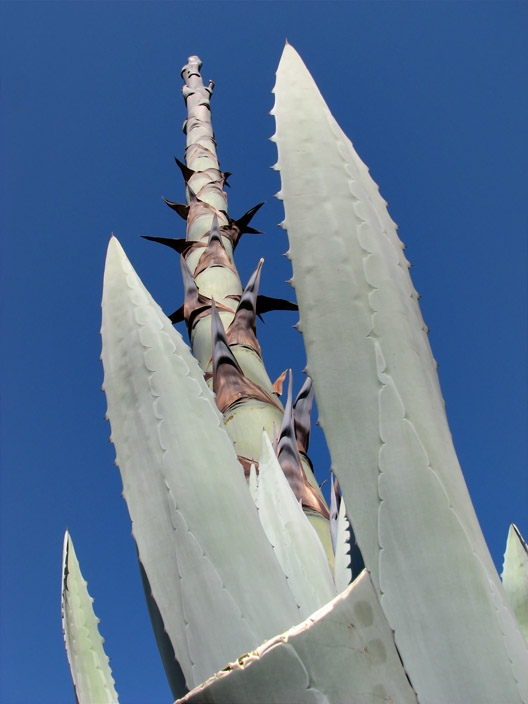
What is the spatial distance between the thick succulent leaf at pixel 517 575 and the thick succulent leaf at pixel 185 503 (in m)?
0.45

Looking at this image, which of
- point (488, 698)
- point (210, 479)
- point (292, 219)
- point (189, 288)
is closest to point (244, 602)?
point (210, 479)

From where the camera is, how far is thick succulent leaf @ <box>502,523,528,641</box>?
0.94 metres

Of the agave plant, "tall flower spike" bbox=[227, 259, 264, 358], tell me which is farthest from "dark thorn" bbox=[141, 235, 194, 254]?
the agave plant

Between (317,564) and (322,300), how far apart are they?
40 cm

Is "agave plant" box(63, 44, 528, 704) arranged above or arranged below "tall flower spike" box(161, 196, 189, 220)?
below

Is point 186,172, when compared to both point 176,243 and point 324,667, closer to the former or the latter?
point 176,243

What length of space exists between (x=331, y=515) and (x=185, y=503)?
43 cm

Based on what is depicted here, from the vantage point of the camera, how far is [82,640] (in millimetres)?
1063

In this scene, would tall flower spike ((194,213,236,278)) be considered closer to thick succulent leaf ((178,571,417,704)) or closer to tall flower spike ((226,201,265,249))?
tall flower spike ((226,201,265,249))

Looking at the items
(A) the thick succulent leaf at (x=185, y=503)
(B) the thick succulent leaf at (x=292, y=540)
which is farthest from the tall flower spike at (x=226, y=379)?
(A) the thick succulent leaf at (x=185, y=503)

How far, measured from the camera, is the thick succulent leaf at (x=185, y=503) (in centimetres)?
67

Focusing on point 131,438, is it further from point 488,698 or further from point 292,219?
point 488,698

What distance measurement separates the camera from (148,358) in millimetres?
848

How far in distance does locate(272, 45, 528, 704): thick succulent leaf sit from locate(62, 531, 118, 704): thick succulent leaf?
65cm
